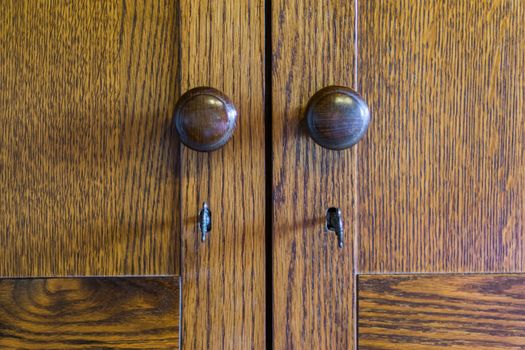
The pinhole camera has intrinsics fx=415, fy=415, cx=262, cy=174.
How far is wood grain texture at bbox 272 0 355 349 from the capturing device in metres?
0.26

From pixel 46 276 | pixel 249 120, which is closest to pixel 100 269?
pixel 46 276

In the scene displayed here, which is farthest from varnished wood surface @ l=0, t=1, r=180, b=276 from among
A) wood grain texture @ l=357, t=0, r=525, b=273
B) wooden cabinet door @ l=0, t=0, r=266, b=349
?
wood grain texture @ l=357, t=0, r=525, b=273

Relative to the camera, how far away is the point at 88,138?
0.28 m

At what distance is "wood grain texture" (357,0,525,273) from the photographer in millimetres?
271

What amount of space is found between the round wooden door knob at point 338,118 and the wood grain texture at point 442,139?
0.04 metres

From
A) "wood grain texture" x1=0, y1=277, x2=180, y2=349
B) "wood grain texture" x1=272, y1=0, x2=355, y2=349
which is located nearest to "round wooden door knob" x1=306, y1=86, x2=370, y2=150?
"wood grain texture" x1=272, y1=0, x2=355, y2=349

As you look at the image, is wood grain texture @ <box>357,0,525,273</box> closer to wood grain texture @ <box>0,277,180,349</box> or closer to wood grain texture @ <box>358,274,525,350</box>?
wood grain texture @ <box>358,274,525,350</box>

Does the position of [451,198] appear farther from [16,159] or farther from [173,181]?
[16,159]

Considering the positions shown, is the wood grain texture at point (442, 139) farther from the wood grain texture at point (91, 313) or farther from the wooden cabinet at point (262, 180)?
the wood grain texture at point (91, 313)

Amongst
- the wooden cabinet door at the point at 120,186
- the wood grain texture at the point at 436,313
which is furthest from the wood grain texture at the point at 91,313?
the wood grain texture at the point at 436,313

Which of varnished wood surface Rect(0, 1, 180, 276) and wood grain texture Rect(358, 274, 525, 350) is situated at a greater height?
varnished wood surface Rect(0, 1, 180, 276)

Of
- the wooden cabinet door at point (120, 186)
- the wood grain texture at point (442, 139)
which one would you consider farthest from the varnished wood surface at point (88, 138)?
the wood grain texture at point (442, 139)

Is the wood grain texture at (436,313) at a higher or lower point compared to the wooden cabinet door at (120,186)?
lower

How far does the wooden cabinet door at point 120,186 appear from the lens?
268 mm
